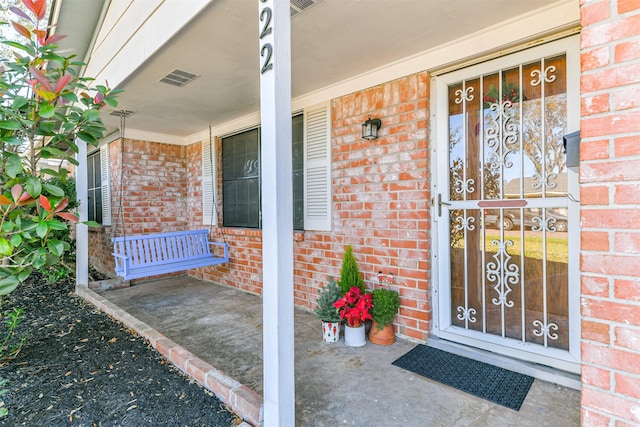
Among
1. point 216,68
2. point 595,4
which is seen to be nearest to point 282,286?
point 595,4

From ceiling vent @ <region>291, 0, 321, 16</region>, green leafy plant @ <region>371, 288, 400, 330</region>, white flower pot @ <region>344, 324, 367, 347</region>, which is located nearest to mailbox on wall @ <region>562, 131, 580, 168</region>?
ceiling vent @ <region>291, 0, 321, 16</region>

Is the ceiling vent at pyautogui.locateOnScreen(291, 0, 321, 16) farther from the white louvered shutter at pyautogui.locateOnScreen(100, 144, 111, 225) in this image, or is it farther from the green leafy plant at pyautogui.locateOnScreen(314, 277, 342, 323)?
the white louvered shutter at pyautogui.locateOnScreen(100, 144, 111, 225)

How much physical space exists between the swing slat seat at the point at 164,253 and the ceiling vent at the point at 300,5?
3113 millimetres

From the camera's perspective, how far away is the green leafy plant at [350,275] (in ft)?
9.75

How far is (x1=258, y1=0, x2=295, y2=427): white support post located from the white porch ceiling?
2.18ft

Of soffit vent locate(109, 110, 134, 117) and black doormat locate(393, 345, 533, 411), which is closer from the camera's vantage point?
black doormat locate(393, 345, 533, 411)

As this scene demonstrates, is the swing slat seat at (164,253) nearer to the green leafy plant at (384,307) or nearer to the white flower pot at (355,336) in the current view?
the white flower pot at (355,336)

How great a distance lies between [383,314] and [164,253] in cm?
318

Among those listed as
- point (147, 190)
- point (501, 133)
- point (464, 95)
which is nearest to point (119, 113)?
point (147, 190)

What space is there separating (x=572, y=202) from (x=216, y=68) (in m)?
2.94

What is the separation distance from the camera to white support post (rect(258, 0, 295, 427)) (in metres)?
1.53

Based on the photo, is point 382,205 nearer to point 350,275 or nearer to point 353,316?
point 350,275

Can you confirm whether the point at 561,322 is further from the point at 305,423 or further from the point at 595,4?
the point at 595,4

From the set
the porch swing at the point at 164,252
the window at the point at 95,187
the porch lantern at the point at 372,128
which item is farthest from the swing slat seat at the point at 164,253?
the porch lantern at the point at 372,128
